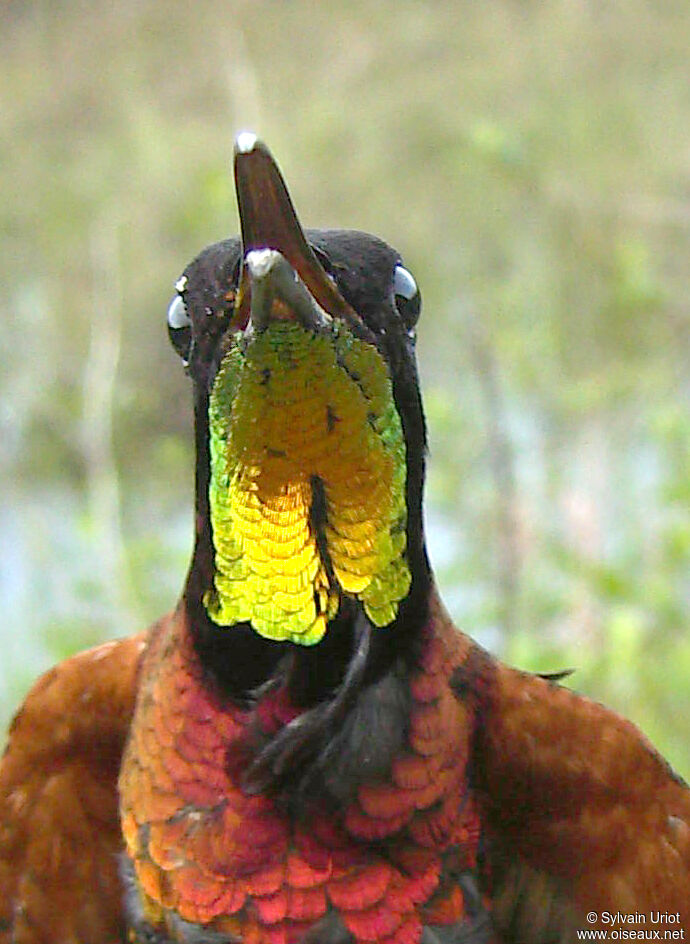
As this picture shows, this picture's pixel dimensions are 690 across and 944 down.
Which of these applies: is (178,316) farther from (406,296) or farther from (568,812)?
(568,812)

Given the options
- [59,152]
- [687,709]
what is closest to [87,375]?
[59,152]

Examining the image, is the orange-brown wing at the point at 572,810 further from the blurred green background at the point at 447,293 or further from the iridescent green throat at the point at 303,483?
the blurred green background at the point at 447,293

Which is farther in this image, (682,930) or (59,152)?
(59,152)

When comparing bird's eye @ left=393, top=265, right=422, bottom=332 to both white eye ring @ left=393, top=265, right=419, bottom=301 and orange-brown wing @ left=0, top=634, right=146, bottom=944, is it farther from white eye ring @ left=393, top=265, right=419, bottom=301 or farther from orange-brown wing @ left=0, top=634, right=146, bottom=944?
orange-brown wing @ left=0, top=634, right=146, bottom=944

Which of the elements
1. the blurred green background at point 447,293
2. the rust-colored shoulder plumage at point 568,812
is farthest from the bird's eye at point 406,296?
the blurred green background at point 447,293

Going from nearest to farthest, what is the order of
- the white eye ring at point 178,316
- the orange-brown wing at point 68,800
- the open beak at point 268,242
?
the open beak at point 268,242 < the white eye ring at point 178,316 < the orange-brown wing at point 68,800

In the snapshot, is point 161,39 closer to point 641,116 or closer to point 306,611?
point 641,116

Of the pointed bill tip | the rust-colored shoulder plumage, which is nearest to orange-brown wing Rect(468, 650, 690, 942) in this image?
the rust-colored shoulder plumage
